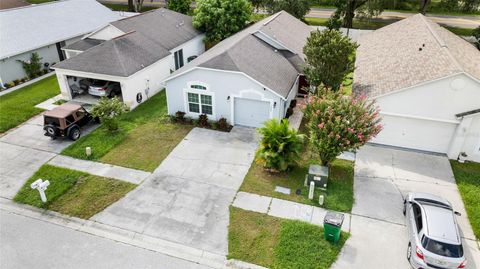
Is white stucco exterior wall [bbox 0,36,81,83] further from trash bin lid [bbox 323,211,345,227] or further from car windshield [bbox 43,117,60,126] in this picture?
trash bin lid [bbox 323,211,345,227]

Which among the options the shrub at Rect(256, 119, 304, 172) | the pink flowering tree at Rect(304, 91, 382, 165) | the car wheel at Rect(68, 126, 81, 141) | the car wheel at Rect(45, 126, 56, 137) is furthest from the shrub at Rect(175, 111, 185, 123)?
the pink flowering tree at Rect(304, 91, 382, 165)

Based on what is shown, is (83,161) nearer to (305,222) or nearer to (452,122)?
(305,222)

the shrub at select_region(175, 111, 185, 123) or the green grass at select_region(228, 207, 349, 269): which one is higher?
the shrub at select_region(175, 111, 185, 123)

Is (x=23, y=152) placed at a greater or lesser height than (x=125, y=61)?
lesser

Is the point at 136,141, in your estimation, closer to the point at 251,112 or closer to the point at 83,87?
the point at 251,112

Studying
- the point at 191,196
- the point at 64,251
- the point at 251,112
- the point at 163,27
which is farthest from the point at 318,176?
the point at 163,27
